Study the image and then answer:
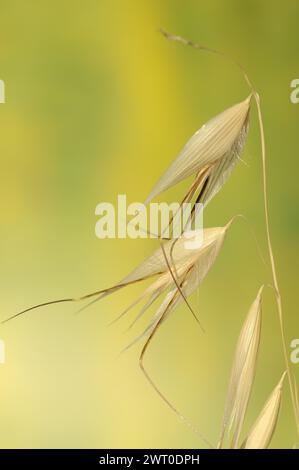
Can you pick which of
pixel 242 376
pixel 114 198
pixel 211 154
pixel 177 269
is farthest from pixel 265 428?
pixel 114 198

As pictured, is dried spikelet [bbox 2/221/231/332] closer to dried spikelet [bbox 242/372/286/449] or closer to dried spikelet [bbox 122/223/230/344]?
dried spikelet [bbox 122/223/230/344]

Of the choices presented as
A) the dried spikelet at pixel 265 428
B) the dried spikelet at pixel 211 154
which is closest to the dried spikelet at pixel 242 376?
the dried spikelet at pixel 265 428

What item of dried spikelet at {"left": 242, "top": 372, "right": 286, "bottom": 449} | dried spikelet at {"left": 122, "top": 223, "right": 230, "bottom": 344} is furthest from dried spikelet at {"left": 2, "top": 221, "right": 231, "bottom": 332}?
dried spikelet at {"left": 242, "top": 372, "right": 286, "bottom": 449}

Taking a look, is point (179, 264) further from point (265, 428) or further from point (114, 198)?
point (114, 198)

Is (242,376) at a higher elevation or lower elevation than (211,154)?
lower
